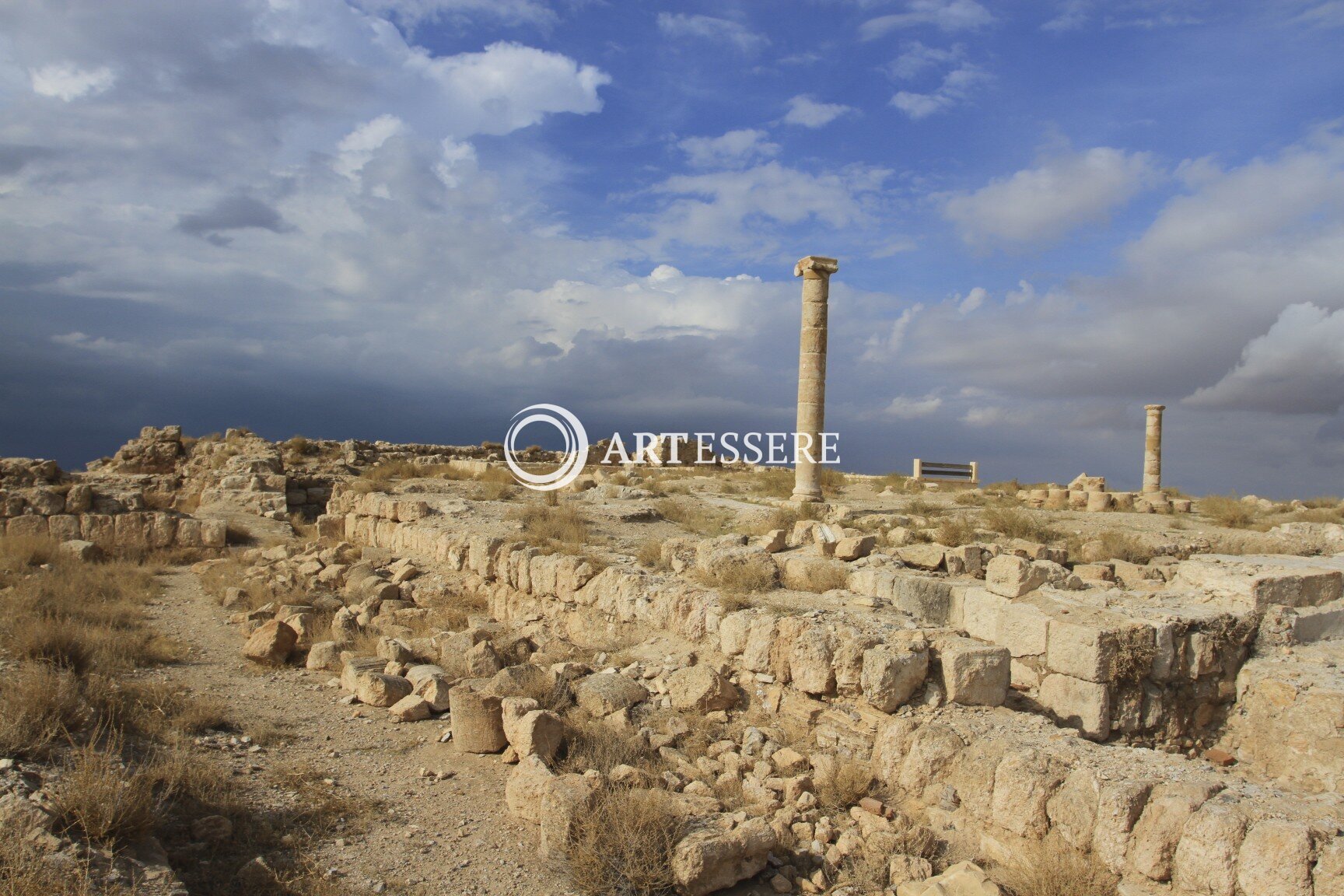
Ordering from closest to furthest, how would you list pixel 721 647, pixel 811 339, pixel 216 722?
pixel 216 722, pixel 721 647, pixel 811 339

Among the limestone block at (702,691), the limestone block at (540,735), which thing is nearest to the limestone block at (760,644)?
the limestone block at (702,691)

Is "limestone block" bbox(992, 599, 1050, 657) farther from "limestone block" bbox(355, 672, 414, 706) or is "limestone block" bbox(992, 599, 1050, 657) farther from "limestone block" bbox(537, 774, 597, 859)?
"limestone block" bbox(355, 672, 414, 706)

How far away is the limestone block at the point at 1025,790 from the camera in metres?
4.34

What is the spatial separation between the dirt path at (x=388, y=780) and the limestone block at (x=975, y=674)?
9.70ft

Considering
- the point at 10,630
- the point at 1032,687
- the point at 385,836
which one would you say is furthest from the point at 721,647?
the point at 10,630

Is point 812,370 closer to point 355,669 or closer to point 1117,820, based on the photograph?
point 355,669

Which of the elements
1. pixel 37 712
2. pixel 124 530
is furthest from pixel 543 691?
pixel 124 530

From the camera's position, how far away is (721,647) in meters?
6.49

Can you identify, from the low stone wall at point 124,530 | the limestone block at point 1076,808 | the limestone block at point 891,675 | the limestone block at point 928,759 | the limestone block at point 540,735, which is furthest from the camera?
the low stone wall at point 124,530

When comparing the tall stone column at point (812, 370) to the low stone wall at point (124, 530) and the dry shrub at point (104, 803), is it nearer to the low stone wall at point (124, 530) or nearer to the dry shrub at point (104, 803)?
the low stone wall at point (124, 530)

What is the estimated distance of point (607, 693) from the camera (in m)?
5.97

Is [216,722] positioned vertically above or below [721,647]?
below

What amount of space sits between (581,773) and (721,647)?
6.64 ft

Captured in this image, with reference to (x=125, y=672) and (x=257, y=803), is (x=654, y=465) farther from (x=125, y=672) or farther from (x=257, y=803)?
(x=257, y=803)
